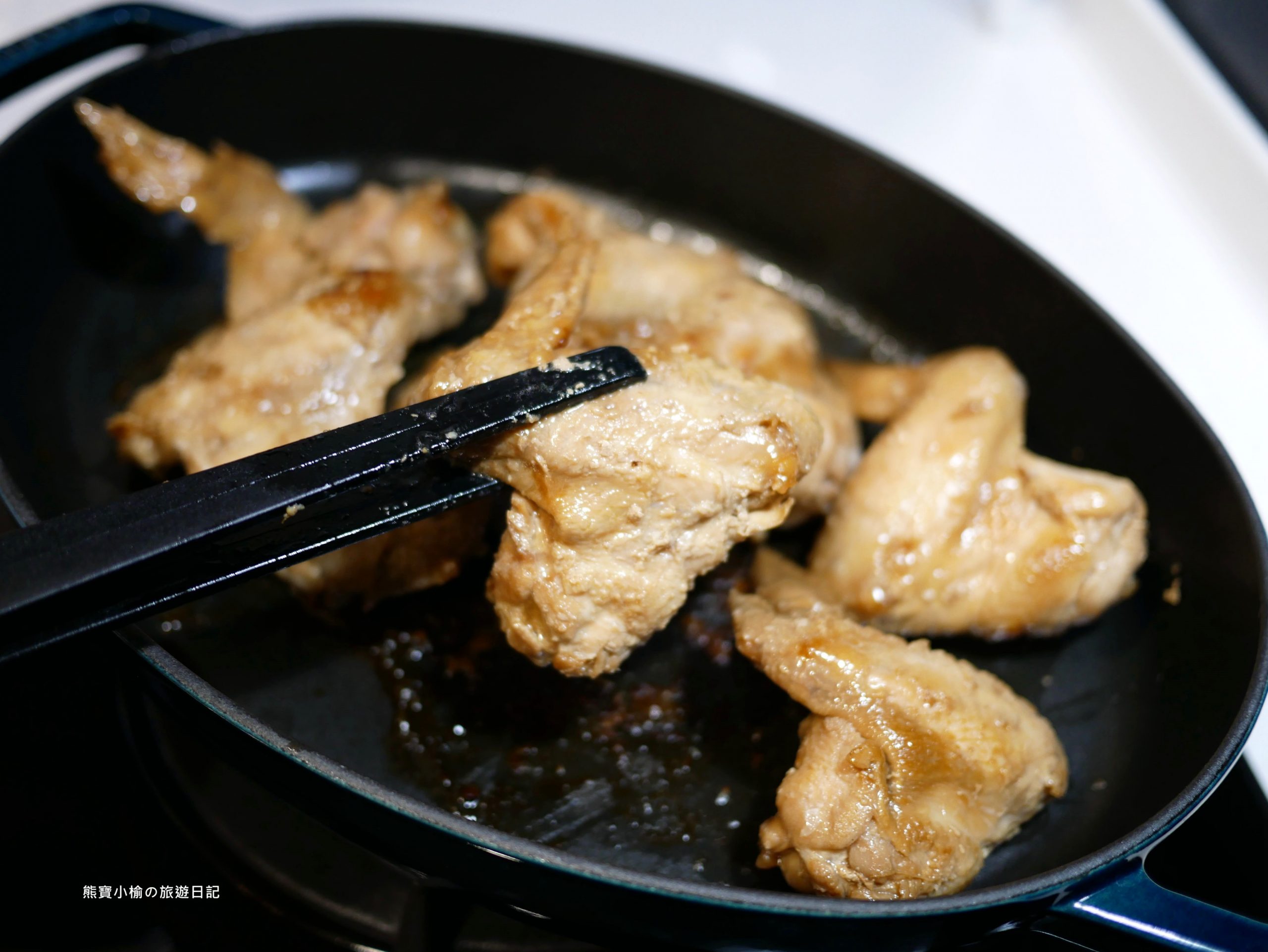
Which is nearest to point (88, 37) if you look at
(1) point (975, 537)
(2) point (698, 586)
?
(2) point (698, 586)

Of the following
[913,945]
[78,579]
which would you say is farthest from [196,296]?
[913,945]

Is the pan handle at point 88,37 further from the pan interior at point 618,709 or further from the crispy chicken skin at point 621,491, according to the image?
the crispy chicken skin at point 621,491

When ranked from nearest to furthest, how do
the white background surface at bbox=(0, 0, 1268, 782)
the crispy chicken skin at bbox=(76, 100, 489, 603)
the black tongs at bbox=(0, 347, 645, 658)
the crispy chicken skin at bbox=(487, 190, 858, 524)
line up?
the black tongs at bbox=(0, 347, 645, 658) < the crispy chicken skin at bbox=(76, 100, 489, 603) < the crispy chicken skin at bbox=(487, 190, 858, 524) < the white background surface at bbox=(0, 0, 1268, 782)

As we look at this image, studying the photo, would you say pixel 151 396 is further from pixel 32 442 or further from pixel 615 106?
pixel 615 106

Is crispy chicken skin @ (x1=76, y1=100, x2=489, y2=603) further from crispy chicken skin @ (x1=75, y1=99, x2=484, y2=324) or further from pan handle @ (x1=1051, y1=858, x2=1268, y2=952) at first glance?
pan handle @ (x1=1051, y1=858, x2=1268, y2=952)

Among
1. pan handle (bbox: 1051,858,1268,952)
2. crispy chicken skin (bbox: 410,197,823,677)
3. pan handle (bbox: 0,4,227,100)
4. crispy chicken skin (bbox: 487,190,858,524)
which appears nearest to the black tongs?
crispy chicken skin (bbox: 410,197,823,677)

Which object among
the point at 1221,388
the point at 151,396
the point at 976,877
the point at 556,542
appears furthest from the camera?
the point at 1221,388

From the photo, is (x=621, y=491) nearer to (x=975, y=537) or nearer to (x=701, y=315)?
(x=701, y=315)
